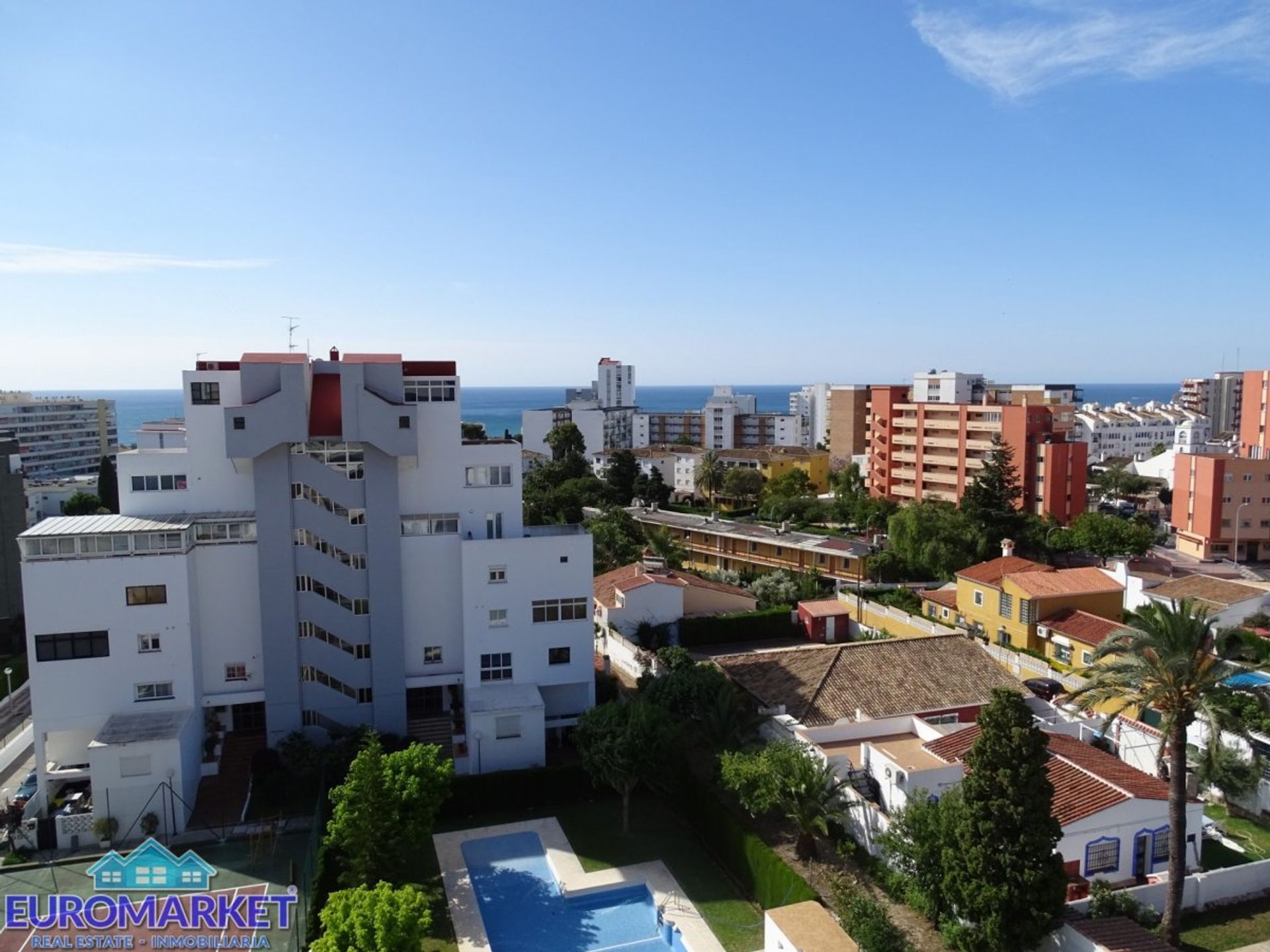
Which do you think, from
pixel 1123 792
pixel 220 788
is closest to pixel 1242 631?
pixel 1123 792

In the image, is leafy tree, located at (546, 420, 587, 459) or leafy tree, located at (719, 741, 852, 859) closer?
leafy tree, located at (719, 741, 852, 859)

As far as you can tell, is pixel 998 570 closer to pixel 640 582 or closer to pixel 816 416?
pixel 640 582

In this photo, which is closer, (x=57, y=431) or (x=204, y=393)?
(x=204, y=393)

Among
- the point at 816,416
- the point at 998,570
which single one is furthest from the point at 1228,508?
the point at 816,416

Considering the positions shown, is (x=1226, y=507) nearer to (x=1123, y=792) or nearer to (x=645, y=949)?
(x=1123, y=792)

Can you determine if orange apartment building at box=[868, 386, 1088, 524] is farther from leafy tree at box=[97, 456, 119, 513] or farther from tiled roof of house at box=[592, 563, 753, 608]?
leafy tree at box=[97, 456, 119, 513]

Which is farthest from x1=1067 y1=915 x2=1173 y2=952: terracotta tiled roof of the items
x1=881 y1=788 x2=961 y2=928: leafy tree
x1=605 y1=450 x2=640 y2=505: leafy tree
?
x1=605 y1=450 x2=640 y2=505: leafy tree

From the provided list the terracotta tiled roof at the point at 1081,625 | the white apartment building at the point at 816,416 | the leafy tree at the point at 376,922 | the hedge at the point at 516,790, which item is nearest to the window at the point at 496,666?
the hedge at the point at 516,790
